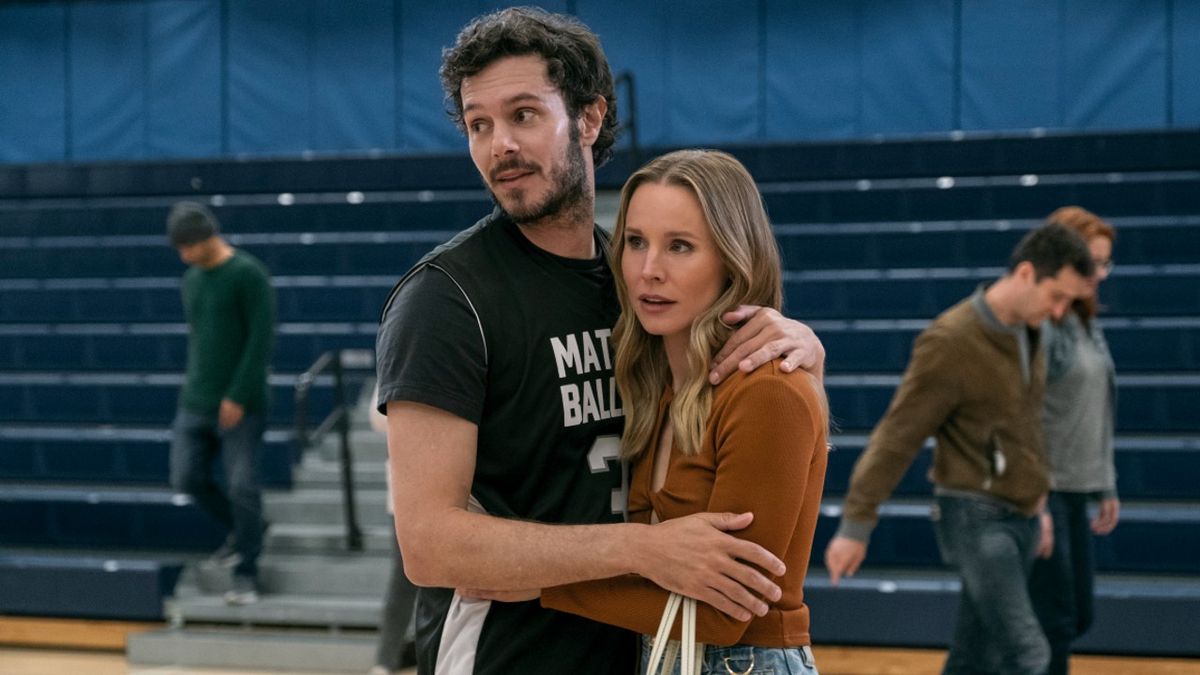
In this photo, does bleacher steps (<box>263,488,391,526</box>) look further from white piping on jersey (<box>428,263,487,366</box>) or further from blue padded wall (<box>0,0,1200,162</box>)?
white piping on jersey (<box>428,263,487,366</box>)

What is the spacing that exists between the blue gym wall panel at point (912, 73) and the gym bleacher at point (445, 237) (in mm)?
373

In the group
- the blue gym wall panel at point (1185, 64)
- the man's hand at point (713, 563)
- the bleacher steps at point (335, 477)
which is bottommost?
the bleacher steps at point (335, 477)

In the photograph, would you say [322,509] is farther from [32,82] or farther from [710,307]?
[32,82]

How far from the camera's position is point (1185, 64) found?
864 centimetres

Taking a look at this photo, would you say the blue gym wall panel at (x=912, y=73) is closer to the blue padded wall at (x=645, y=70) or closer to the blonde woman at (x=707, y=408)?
the blue padded wall at (x=645, y=70)

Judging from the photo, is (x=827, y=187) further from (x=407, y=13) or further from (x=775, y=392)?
(x=775, y=392)

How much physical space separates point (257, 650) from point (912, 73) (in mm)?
5771

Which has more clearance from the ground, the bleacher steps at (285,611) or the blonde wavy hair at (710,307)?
the blonde wavy hair at (710,307)

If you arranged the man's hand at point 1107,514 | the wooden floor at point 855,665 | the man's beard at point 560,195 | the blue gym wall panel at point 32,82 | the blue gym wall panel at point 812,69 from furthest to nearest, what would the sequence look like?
1. the blue gym wall panel at point 32,82
2. the blue gym wall panel at point 812,69
3. the wooden floor at point 855,665
4. the man's hand at point 1107,514
5. the man's beard at point 560,195

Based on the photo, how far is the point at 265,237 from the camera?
30.6 ft

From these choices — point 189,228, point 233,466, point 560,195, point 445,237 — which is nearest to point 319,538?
point 233,466

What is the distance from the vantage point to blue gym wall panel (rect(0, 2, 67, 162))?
33.7ft

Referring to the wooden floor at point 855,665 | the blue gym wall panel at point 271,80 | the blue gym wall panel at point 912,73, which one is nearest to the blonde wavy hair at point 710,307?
the wooden floor at point 855,665

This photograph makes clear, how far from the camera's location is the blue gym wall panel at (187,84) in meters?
10.0
